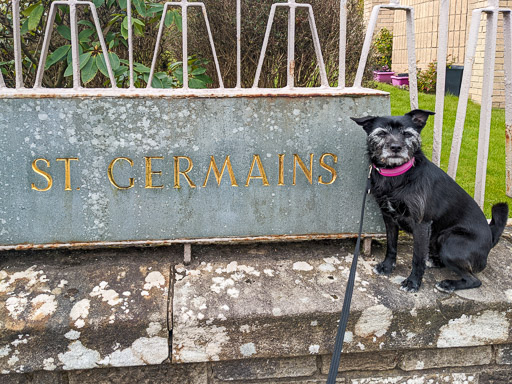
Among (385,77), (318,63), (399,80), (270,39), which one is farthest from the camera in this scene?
(385,77)

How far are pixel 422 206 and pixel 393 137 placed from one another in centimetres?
37

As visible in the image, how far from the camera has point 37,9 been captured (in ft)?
8.40

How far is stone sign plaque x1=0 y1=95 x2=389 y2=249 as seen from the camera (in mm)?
2340

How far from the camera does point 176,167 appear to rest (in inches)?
95.8

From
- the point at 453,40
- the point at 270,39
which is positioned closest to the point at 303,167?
the point at 270,39

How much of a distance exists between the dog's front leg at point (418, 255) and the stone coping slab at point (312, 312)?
0.14 feet

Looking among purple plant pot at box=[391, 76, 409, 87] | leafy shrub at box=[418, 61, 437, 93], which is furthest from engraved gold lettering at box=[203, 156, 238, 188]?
purple plant pot at box=[391, 76, 409, 87]

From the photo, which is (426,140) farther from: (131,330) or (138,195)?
(131,330)

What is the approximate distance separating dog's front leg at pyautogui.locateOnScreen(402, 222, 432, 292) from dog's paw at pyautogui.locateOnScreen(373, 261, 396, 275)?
0.14 meters

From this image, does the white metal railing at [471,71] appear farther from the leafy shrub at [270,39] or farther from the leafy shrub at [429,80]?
the leafy shrub at [429,80]

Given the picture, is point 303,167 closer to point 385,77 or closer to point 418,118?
point 418,118

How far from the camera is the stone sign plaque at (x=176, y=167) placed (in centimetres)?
234

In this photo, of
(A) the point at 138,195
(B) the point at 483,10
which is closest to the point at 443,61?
(B) the point at 483,10

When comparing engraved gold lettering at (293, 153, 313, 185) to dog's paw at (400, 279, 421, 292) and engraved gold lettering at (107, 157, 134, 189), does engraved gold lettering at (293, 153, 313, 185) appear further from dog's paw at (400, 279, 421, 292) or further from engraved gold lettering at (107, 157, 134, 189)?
engraved gold lettering at (107, 157, 134, 189)
